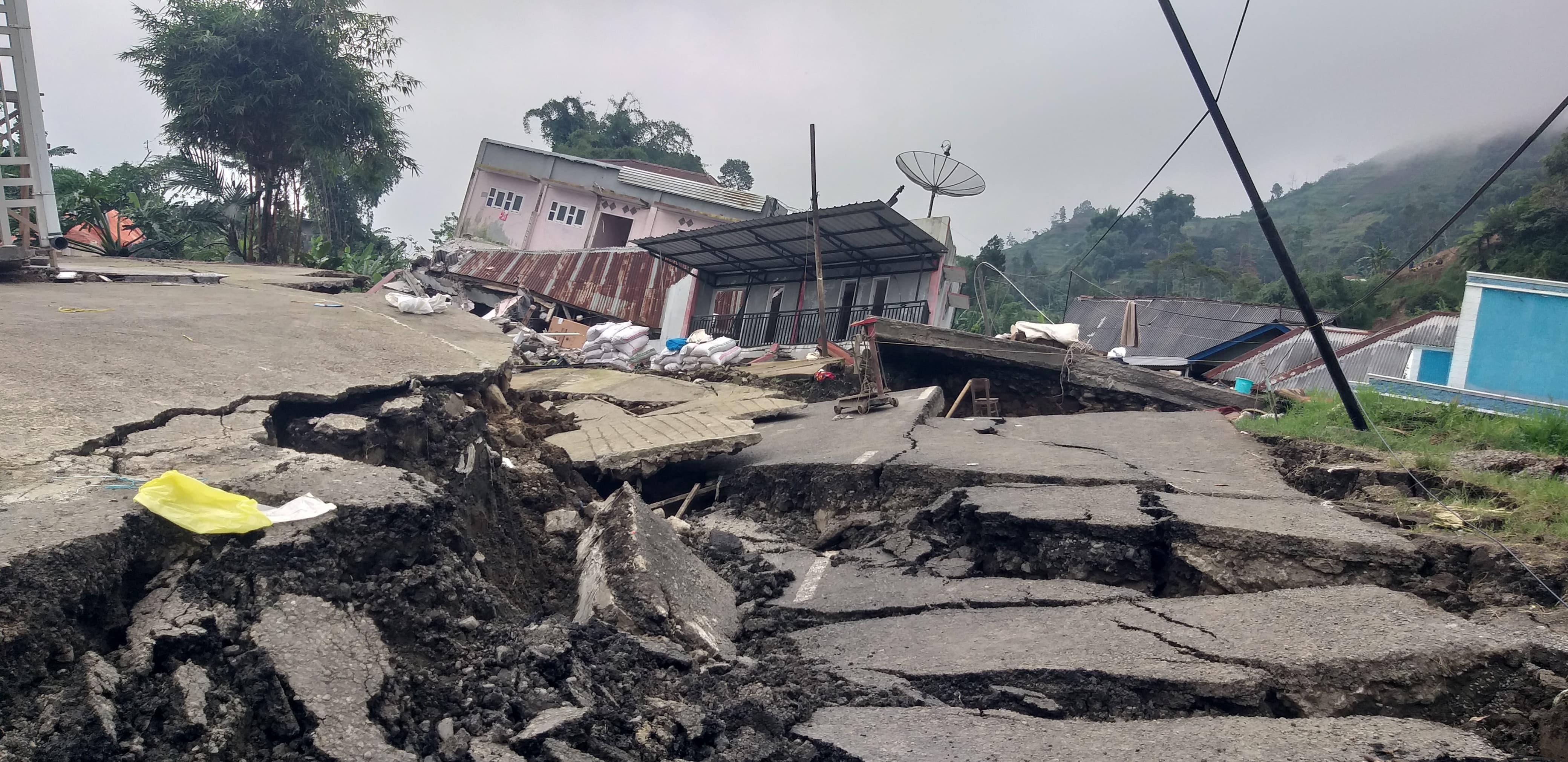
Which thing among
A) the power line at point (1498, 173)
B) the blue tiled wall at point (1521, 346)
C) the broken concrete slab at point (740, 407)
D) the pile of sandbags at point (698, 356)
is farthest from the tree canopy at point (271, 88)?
the blue tiled wall at point (1521, 346)

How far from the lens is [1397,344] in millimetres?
15781

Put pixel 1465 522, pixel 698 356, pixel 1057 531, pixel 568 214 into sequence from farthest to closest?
pixel 568 214, pixel 698 356, pixel 1057 531, pixel 1465 522

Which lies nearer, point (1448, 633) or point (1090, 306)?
point (1448, 633)

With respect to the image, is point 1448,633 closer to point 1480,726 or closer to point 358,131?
point 1480,726

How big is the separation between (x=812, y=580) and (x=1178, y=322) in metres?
20.1

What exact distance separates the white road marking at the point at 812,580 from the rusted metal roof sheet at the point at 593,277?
13577 mm

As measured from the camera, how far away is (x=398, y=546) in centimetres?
273

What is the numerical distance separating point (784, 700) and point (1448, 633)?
227 centimetres

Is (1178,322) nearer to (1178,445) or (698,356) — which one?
(698,356)

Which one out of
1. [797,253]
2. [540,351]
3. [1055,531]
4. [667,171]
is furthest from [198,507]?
[667,171]

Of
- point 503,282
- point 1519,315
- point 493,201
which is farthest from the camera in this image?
point 493,201

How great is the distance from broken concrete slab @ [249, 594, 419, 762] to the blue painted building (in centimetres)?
1392

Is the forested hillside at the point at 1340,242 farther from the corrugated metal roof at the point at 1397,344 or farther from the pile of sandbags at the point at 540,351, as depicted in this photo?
the pile of sandbags at the point at 540,351

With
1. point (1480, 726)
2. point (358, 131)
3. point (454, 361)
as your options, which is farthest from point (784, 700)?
point (358, 131)
